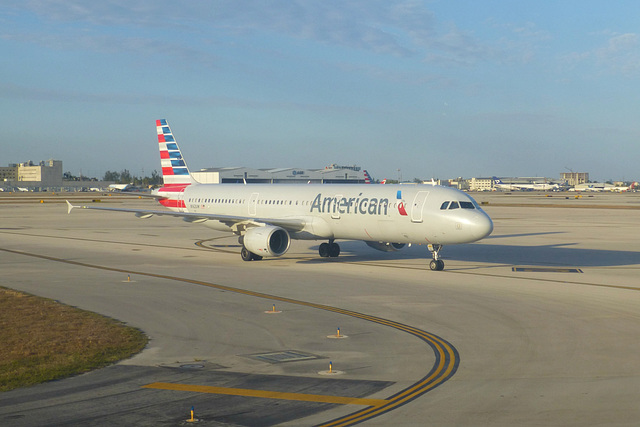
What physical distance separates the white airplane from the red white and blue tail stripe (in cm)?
326

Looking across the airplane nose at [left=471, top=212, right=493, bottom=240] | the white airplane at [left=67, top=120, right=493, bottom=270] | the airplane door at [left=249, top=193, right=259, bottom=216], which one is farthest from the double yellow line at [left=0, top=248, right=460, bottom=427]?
the airplane door at [left=249, top=193, right=259, bottom=216]

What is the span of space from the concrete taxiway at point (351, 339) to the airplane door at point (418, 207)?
2.62 metres

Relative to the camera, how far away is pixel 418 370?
15.0 m

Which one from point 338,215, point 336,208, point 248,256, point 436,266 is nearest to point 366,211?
point 338,215

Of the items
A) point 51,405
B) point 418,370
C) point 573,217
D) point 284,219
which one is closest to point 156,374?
point 51,405

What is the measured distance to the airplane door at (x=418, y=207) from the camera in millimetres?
32062

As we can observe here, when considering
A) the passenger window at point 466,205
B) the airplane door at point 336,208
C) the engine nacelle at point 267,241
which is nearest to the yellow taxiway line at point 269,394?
the passenger window at point 466,205

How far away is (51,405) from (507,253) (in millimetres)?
32377

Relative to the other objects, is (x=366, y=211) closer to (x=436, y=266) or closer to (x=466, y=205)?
(x=436, y=266)

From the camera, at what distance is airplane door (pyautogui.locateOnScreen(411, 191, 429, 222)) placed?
32.1 metres

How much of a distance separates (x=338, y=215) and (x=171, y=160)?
18.0 metres

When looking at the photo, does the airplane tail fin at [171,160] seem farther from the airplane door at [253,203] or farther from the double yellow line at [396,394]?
the double yellow line at [396,394]

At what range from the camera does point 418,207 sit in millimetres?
32188

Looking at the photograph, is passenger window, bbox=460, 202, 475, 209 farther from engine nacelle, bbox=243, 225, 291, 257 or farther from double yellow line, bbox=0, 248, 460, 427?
double yellow line, bbox=0, 248, 460, 427
